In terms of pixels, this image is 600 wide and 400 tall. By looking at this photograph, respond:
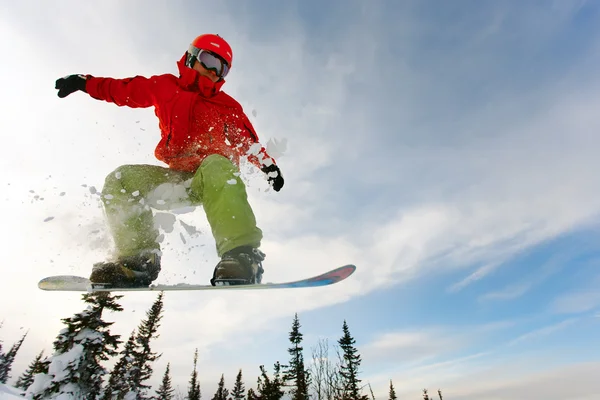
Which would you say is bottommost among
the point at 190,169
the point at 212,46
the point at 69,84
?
the point at 190,169

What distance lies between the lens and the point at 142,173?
3.43 metres

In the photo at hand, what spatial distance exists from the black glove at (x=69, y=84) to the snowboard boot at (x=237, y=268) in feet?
9.53

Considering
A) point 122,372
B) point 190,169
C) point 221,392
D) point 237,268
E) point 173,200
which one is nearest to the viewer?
point 237,268

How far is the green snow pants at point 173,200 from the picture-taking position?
2793mm

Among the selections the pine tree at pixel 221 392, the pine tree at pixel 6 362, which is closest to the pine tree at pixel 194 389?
the pine tree at pixel 221 392

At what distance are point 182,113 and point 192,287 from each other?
1809mm

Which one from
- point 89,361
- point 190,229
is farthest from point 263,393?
point 190,229

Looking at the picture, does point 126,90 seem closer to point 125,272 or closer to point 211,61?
point 211,61

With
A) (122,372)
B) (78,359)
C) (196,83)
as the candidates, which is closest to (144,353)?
(122,372)

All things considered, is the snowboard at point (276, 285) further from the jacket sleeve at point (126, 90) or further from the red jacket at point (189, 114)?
the jacket sleeve at point (126, 90)

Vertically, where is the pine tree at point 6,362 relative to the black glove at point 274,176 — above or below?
above

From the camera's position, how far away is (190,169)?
352 cm

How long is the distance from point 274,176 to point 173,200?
1120 millimetres

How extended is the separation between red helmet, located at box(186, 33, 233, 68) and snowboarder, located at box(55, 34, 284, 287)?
1cm
